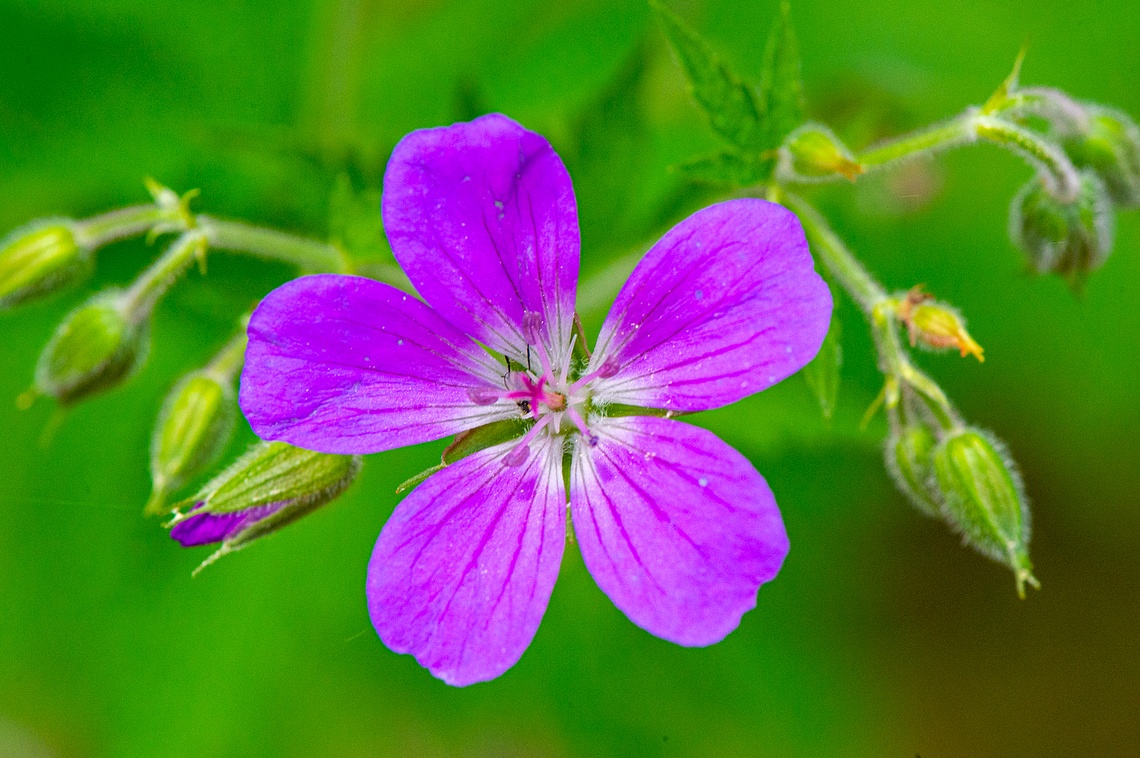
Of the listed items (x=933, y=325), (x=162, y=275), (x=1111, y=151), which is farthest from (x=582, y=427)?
(x=1111, y=151)

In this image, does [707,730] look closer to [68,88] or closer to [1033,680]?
[1033,680]

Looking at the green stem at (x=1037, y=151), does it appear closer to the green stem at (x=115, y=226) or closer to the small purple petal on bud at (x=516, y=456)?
the small purple petal on bud at (x=516, y=456)

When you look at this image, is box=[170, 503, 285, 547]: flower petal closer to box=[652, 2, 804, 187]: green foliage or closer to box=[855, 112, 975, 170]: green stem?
box=[652, 2, 804, 187]: green foliage

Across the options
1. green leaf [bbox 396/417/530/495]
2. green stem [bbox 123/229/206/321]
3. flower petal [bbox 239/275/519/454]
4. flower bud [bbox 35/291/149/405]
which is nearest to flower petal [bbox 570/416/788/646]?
green leaf [bbox 396/417/530/495]

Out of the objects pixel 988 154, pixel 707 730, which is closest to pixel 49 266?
pixel 707 730

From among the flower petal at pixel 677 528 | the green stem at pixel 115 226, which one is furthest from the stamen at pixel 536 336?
the green stem at pixel 115 226


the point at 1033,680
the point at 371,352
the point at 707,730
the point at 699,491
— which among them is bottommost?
the point at 699,491

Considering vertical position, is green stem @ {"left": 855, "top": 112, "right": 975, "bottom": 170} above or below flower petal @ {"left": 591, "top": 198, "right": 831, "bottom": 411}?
above
